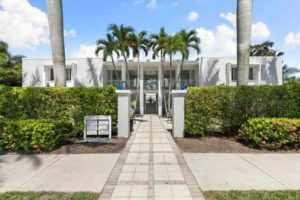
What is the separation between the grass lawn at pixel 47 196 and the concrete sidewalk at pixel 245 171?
2.32 m

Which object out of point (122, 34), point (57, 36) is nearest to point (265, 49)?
point (122, 34)

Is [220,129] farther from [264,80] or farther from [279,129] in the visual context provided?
[264,80]

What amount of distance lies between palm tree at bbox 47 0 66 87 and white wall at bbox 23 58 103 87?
548 inches

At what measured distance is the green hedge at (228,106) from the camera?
337 inches

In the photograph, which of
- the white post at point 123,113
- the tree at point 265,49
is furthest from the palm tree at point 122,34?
the tree at point 265,49

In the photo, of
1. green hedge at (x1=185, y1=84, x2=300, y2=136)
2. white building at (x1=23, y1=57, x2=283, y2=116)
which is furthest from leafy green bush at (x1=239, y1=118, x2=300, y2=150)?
white building at (x1=23, y1=57, x2=283, y2=116)

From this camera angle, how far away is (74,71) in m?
23.2

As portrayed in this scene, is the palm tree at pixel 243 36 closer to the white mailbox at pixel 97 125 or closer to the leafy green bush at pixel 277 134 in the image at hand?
the leafy green bush at pixel 277 134

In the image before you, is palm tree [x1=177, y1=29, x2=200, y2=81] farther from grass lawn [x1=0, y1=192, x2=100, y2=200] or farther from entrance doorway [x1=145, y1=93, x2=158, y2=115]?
grass lawn [x1=0, y1=192, x2=100, y2=200]

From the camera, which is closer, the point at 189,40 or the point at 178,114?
the point at 178,114

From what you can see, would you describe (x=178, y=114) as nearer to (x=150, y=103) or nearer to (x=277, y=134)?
(x=277, y=134)

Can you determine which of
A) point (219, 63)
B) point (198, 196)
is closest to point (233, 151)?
point (198, 196)

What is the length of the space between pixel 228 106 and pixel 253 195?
5451 mm

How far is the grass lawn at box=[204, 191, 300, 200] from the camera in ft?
12.5
